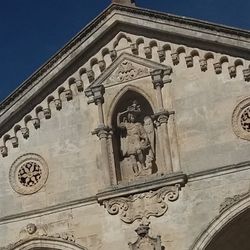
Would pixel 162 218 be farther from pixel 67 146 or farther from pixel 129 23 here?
pixel 129 23

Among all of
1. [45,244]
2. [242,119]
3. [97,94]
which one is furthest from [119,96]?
[45,244]

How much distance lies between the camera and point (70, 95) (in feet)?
59.3

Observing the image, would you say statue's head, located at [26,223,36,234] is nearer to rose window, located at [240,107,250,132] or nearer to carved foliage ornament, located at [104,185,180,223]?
carved foliage ornament, located at [104,185,180,223]

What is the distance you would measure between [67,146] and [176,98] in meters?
2.49

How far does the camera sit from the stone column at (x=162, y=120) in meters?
16.8

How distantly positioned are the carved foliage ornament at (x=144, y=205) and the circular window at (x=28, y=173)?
5.84 feet

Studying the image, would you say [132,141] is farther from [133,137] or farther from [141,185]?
[141,185]

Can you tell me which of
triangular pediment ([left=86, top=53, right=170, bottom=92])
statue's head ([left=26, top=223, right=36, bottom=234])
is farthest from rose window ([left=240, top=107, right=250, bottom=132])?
statue's head ([left=26, top=223, right=36, bottom=234])

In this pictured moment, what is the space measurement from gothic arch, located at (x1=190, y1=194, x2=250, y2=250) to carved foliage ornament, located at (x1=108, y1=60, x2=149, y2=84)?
11.1ft

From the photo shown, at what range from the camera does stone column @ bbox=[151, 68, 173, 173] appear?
16.8m

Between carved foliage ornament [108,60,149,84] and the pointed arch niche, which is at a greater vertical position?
carved foliage ornament [108,60,149,84]

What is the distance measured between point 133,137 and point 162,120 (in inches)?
29.3

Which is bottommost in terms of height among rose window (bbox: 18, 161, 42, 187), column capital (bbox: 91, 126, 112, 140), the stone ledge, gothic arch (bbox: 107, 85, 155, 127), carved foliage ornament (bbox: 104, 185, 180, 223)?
carved foliage ornament (bbox: 104, 185, 180, 223)

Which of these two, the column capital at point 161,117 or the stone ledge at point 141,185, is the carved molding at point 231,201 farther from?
the column capital at point 161,117
